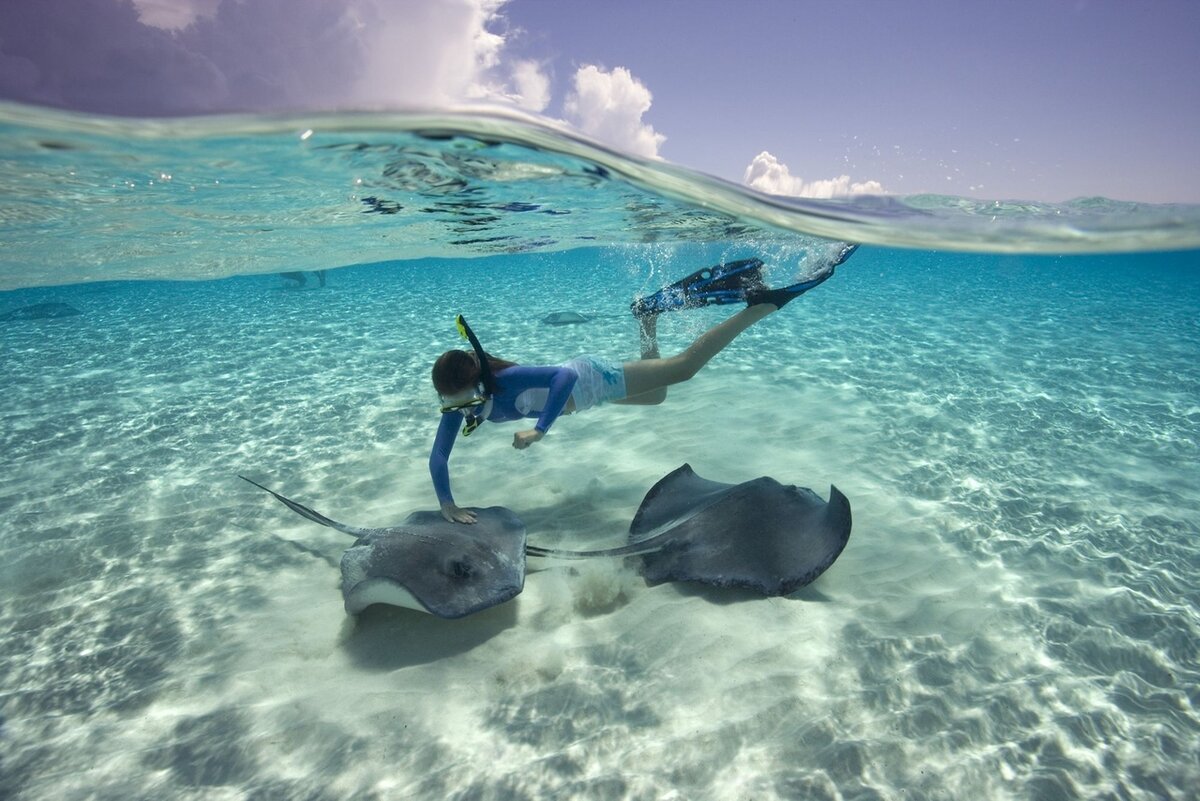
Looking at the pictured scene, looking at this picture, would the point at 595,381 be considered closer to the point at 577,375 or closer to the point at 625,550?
the point at 577,375

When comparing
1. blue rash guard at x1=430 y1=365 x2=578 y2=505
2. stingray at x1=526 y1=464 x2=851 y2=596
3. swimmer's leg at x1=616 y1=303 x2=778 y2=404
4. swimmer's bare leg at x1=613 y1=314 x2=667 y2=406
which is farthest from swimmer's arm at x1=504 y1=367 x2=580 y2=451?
swimmer's bare leg at x1=613 y1=314 x2=667 y2=406

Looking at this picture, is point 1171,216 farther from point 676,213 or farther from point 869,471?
point 676,213

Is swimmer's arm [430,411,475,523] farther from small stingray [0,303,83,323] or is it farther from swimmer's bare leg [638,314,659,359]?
small stingray [0,303,83,323]

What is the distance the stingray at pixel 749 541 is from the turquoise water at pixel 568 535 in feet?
0.99

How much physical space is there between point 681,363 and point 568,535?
2677 mm

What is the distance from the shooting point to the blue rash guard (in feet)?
16.1

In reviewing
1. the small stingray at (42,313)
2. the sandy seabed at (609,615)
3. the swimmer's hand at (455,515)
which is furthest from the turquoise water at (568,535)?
the small stingray at (42,313)

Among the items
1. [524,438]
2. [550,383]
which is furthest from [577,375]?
[524,438]

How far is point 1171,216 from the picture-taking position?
22.0 ft

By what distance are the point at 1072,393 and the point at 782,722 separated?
11164 millimetres

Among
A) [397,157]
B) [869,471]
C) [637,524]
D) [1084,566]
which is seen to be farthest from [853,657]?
[397,157]

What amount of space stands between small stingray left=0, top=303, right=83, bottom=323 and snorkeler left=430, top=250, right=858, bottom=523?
23700 mm

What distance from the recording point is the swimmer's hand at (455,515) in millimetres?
4691

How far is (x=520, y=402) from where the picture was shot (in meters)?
5.39
